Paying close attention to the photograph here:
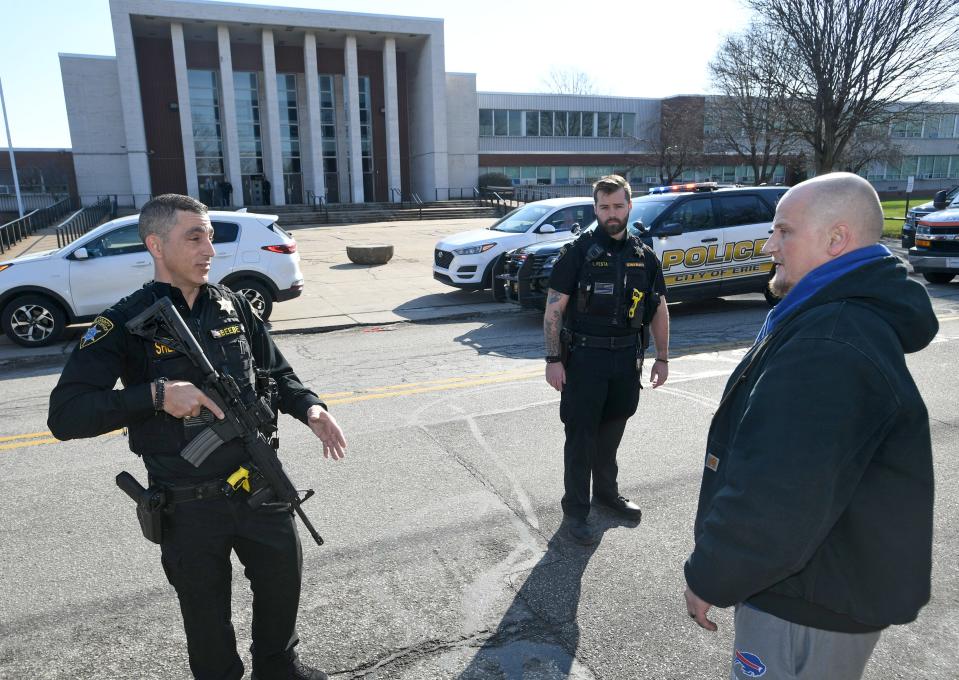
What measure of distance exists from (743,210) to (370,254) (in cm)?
959

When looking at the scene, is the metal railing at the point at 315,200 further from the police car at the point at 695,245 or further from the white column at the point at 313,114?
the police car at the point at 695,245

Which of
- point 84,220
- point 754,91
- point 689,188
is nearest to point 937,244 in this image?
point 689,188

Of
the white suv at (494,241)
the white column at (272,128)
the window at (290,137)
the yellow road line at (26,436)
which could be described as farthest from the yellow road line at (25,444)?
the window at (290,137)

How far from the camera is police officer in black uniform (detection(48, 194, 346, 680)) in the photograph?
222cm

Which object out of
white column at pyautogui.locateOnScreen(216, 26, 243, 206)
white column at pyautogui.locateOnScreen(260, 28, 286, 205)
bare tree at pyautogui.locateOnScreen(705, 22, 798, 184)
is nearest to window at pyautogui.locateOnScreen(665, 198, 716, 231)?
bare tree at pyautogui.locateOnScreen(705, 22, 798, 184)

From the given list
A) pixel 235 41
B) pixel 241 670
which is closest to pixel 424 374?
pixel 241 670

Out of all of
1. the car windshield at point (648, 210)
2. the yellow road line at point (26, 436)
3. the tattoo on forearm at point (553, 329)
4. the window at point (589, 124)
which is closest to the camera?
the tattoo on forearm at point (553, 329)

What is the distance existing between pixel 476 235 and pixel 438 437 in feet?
24.6

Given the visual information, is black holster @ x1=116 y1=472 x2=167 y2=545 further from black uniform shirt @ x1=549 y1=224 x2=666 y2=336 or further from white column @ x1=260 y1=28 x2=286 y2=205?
white column @ x1=260 y1=28 x2=286 y2=205

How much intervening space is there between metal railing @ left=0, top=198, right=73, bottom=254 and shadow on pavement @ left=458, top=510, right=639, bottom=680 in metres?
19.7

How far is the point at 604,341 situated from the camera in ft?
12.5

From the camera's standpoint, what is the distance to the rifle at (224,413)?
7.30ft

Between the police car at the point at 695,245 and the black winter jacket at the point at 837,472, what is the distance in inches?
317

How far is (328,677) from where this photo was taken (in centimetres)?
276
